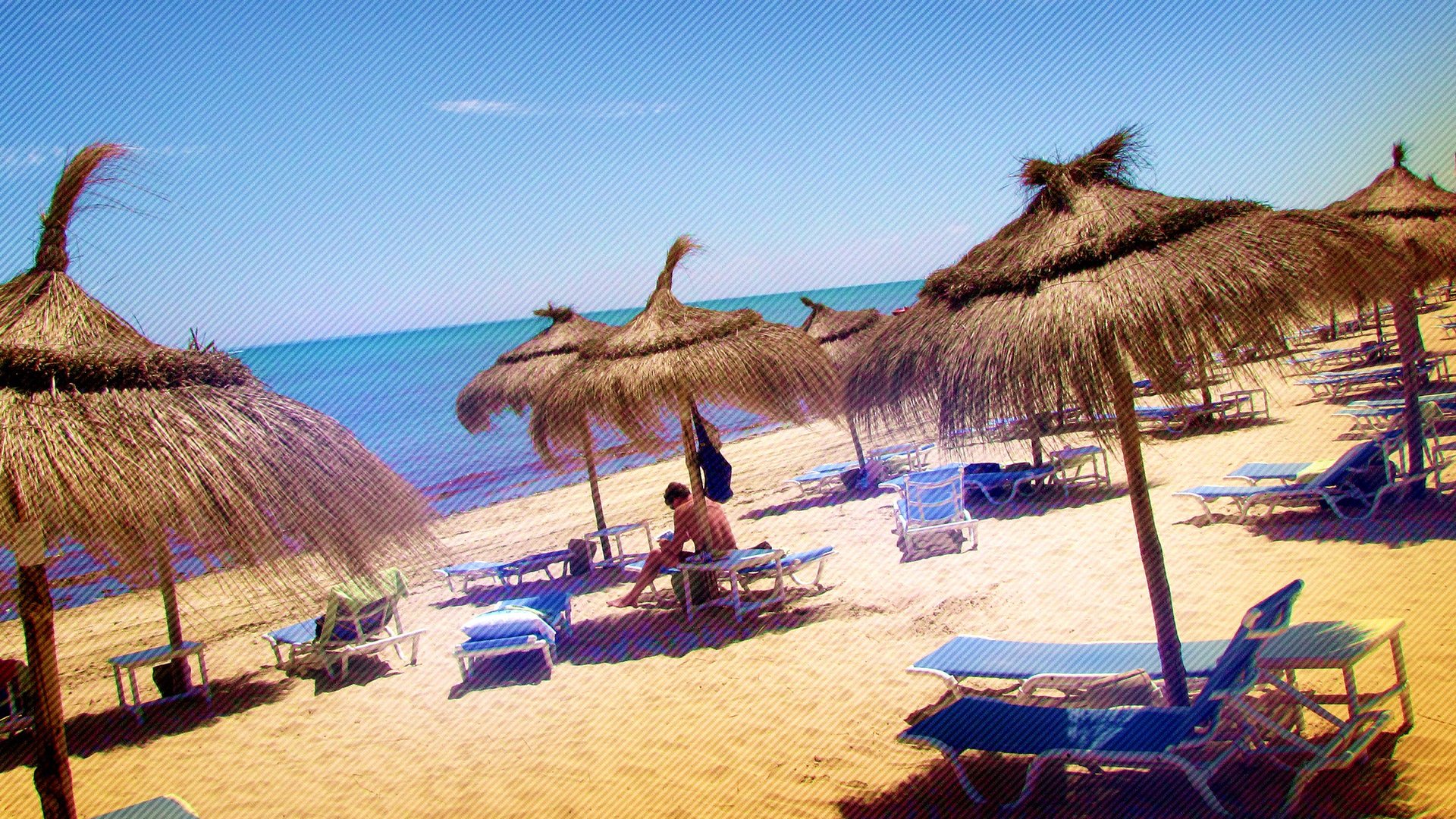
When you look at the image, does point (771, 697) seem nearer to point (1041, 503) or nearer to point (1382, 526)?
point (1382, 526)

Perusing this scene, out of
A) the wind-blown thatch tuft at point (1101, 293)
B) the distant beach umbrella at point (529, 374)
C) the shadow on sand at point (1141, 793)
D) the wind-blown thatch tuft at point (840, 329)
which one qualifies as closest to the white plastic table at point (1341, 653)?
the shadow on sand at point (1141, 793)

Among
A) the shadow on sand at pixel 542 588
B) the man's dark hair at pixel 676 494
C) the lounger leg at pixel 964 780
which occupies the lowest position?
the lounger leg at pixel 964 780

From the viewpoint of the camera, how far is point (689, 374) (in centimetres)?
639

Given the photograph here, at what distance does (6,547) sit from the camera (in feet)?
8.53

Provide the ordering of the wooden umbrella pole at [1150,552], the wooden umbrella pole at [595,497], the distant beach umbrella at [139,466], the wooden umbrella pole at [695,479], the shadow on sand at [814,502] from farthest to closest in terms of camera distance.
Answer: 1. the shadow on sand at [814,502]
2. the wooden umbrella pole at [595,497]
3. the wooden umbrella pole at [695,479]
4. the wooden umbrella pole at [1150,552]
5. the distant beach umbrella at [139,466]

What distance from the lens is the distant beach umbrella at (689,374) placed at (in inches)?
256

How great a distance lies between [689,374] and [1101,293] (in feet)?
11.5

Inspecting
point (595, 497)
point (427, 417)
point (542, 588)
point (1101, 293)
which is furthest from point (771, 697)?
point (427, 417)

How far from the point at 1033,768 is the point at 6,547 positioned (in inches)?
137

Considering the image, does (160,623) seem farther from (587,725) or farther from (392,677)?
(587,725)

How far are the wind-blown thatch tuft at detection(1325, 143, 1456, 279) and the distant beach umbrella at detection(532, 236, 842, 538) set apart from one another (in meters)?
4.56

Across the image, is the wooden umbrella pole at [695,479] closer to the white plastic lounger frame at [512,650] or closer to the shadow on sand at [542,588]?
the white plastic lounger frame at [512,650]

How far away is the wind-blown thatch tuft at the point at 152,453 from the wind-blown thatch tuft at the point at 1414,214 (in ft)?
25.1

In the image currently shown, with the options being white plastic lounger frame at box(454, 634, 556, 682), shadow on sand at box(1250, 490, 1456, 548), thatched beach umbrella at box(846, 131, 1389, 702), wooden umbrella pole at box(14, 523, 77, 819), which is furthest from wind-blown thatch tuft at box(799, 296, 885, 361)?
wooden umbrella pole at box(14, 523, 77, 819)
